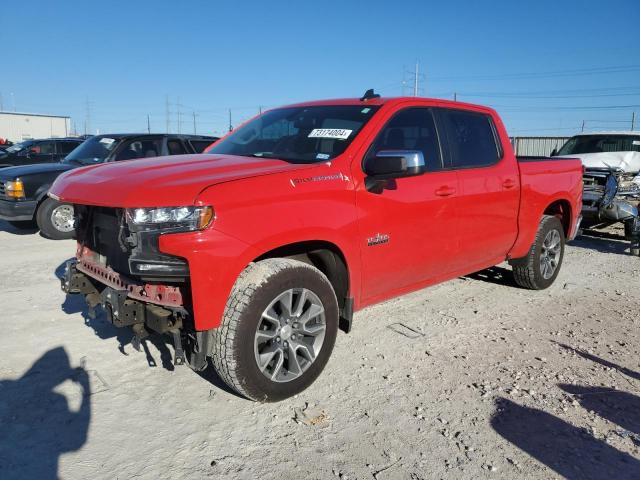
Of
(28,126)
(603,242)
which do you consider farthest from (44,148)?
(28,126)

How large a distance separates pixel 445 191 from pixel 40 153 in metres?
12.7

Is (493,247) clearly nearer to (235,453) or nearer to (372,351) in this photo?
(372,351)

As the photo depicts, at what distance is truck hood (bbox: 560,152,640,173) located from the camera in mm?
11000

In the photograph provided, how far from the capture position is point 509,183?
480 cm

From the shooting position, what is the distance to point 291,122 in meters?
4.23

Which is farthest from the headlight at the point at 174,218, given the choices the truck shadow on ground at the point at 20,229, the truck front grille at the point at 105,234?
the truck shadow on ground at the point at 20,229

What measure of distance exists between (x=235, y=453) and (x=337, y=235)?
1451 millimetres

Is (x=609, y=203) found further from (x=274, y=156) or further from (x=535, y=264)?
(x=274, y=156)

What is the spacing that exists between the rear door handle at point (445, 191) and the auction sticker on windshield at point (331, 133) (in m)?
0.92

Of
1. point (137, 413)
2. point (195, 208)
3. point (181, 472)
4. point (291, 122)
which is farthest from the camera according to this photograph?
point (291, 122)

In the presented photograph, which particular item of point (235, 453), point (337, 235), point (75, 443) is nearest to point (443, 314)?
point (337, 235)

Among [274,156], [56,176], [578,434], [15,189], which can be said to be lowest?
[578,434]

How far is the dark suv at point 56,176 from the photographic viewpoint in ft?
26.7

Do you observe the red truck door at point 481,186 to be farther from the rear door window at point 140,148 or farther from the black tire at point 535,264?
the rear door window at point 140,148
